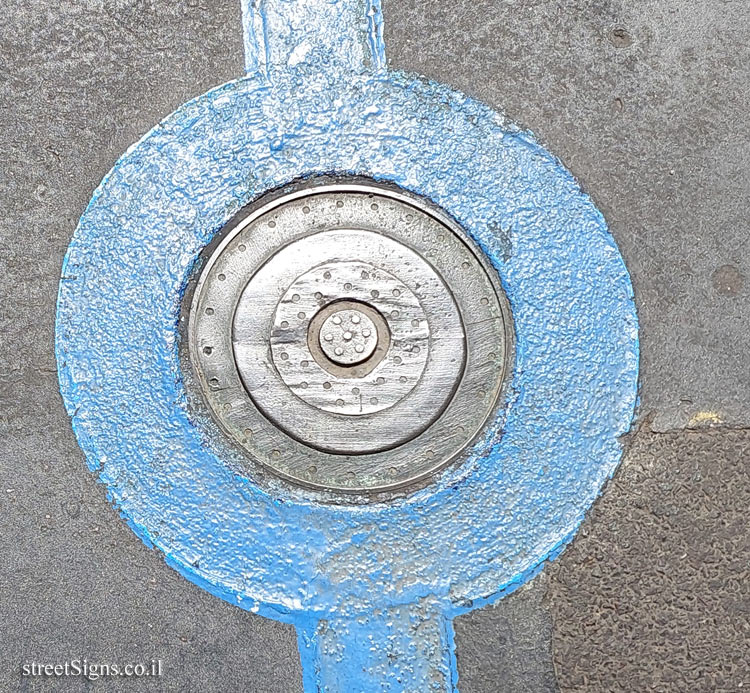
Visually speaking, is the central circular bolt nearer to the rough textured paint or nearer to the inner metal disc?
the inner metal disc

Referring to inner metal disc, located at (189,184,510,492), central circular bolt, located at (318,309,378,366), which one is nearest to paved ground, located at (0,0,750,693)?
inner metal disc, located at (189,184,510,492)

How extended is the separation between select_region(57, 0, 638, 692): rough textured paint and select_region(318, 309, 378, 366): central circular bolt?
44 cm

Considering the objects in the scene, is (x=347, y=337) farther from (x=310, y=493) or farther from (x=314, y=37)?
(x=314, y=37)

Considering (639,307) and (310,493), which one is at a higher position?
(639,307)

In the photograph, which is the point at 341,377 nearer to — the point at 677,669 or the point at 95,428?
the point at 95,428

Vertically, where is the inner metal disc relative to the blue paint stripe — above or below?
below

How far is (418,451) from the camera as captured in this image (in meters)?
1.86

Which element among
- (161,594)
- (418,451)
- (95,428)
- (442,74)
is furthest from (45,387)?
(442,74)

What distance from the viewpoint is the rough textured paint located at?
181cm

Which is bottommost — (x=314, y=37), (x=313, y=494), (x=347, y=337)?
(x=313, y=494)

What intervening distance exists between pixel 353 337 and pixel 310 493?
0.50 metres

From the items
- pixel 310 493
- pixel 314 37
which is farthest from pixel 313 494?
pixel 314 37

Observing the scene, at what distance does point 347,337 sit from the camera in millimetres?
1825

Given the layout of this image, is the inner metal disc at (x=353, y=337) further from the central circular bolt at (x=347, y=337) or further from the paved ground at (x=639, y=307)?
the paved ground at (x=639, y=307)
